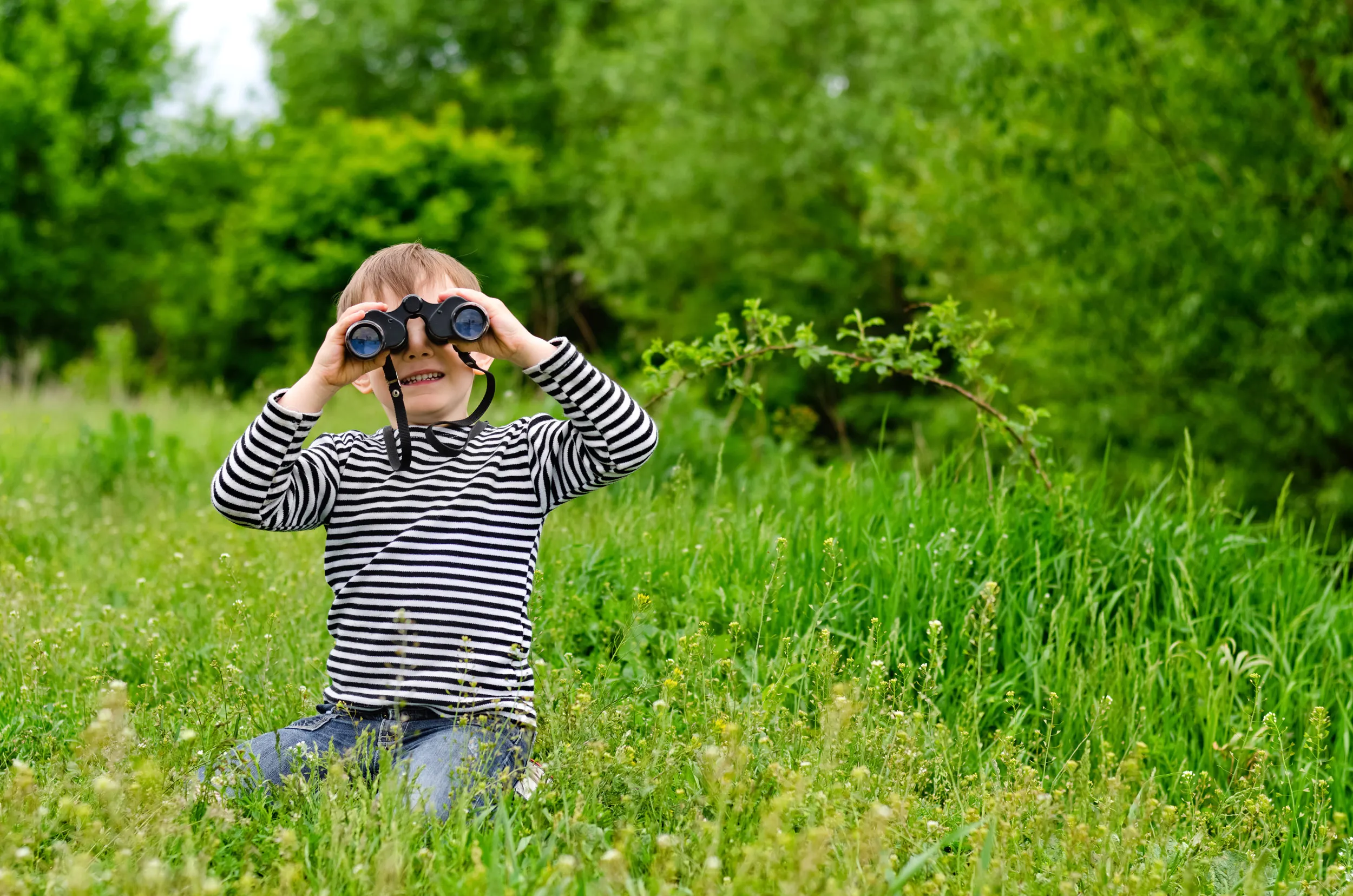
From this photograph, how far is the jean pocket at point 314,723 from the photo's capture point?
2676 millimetres

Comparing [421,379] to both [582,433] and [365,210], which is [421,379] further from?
[365,210]

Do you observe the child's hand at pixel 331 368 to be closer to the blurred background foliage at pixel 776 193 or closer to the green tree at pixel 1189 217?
the blurred background foliage at pixel 776 193

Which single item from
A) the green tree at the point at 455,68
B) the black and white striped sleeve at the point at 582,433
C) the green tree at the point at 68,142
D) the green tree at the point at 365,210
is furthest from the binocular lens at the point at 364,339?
the green tree at the point at 68,142

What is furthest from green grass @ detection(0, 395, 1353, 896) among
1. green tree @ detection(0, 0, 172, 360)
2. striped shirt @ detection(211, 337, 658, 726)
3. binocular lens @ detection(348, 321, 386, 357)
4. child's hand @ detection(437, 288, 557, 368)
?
green tree @ detection(0, 0, 172, 360)

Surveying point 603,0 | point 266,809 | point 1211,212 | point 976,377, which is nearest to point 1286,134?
point 1211,212

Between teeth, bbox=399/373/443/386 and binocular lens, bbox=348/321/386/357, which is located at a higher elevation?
binocular lens, bbox=348/321/386/357

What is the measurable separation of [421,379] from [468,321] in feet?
0.84

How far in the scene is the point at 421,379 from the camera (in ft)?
9.34

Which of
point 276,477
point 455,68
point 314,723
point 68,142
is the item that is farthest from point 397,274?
point 455,68

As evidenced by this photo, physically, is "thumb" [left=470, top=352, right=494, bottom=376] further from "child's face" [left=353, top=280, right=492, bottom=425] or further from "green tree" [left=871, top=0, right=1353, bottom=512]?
"green tree" [left=871, top=0, right=1353, bottom=512]

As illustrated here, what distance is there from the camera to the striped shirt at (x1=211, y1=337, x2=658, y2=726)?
8.61ft

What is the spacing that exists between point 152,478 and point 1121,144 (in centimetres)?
748

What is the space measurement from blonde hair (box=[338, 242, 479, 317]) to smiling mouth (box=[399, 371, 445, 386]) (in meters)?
0.18

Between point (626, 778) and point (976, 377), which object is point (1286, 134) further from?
point (626, 778)
